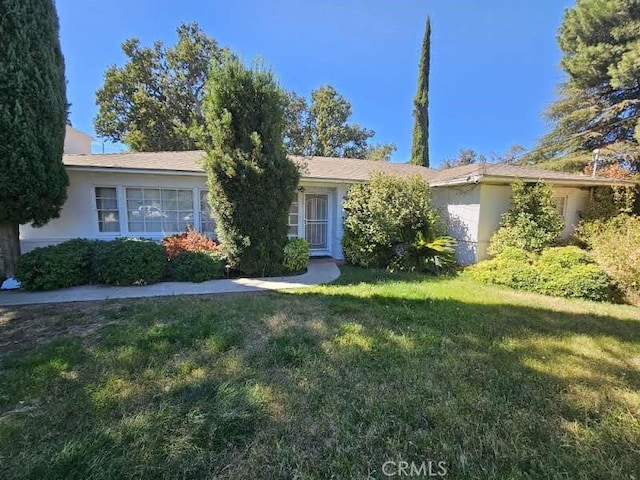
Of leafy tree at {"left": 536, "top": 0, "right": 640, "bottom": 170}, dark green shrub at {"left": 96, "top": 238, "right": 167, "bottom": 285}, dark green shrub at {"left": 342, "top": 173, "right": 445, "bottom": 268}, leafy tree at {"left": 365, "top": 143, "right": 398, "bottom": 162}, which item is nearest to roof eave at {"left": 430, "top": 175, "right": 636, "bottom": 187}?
dark green shrub at {"left": 342, "top": 173, "right": 445, "bottom": 268}

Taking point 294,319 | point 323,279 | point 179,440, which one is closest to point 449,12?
point 323,279

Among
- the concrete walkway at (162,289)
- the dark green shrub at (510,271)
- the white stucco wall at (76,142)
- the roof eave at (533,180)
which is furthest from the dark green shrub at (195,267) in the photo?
the white stucco wall at (76,142)

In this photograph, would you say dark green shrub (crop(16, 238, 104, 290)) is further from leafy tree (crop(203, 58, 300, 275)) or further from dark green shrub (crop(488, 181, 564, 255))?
dark green shrub (crop(488, 181, 564, 255))

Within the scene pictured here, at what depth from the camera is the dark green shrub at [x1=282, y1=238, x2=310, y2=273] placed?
8.08 m

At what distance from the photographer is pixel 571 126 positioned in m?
15.3

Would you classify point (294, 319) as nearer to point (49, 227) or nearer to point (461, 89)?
point (49, 227)

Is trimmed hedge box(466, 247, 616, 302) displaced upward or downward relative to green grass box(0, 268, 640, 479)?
upward

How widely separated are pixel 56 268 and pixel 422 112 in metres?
20.6

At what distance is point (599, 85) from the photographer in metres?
14.3

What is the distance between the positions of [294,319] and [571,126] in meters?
18.4

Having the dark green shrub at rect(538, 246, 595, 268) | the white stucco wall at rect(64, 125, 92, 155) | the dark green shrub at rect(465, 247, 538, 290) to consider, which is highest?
the white stucco wall at rect(64, 125, 92, 155)

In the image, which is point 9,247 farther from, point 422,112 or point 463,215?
point 422,112

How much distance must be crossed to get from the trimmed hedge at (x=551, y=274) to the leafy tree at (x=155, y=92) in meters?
20.3

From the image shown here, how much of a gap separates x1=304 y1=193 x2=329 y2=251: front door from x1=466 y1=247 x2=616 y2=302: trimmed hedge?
4.90 meters
